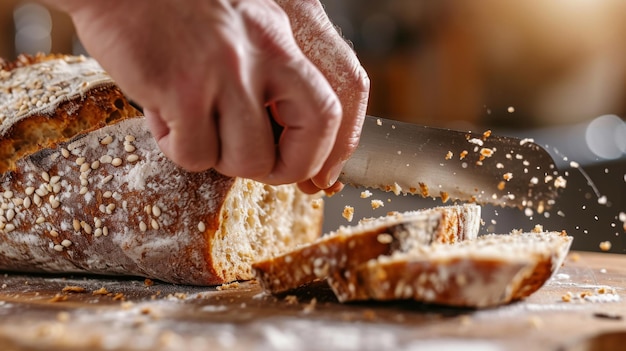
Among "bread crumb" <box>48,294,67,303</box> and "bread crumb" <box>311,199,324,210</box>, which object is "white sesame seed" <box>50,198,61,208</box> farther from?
"bread crumb" <box>311,199,324,210</box>

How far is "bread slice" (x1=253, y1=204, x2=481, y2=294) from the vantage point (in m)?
1.84

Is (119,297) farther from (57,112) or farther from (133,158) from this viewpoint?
(57,112)

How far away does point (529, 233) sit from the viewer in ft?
7.68

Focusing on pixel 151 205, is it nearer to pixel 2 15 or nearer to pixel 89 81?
pixel 89 81

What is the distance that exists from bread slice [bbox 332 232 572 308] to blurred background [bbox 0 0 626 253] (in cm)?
413

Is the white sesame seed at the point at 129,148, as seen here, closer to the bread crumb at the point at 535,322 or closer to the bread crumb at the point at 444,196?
the bread crumb at the point at 444,196

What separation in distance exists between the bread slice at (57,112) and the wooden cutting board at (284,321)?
0.55 metres

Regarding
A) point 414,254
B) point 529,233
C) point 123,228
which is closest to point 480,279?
point 414,254

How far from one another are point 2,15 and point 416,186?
6.39 metres

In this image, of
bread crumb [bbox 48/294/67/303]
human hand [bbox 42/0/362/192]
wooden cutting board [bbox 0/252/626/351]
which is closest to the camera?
wooden cutting board [bbox 0/252/626/351]

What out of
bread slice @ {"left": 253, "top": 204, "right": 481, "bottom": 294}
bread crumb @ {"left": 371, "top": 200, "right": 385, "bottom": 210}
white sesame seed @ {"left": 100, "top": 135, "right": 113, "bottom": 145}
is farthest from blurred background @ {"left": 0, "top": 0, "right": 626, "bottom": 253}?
white sesame seed @ {"left": 100, "top": 135, "right": 113, "bottom": 145}

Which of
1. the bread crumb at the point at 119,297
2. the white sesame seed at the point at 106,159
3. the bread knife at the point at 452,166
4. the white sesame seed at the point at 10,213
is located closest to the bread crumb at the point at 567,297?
the bread knife at the point at 452,166

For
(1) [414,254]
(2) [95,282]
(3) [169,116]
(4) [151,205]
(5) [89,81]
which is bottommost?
(2) [95,282]

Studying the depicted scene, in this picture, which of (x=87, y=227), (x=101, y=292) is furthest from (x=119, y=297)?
(x=87, y=227)
